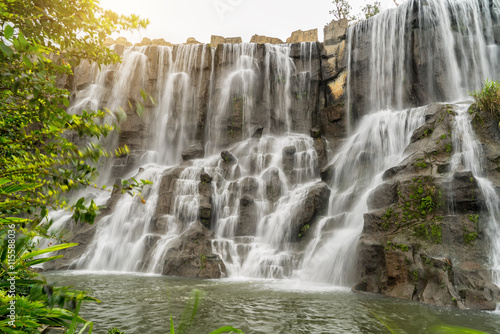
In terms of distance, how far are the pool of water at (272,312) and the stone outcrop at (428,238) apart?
75 cm

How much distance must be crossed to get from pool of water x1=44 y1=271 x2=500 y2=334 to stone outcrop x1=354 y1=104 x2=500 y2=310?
751 millimetres

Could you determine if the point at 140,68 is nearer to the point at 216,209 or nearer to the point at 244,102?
the point at 244,102

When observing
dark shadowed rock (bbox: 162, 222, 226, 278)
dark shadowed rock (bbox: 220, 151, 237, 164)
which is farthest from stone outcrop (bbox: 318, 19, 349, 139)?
dark shadowed rock (bbox: 162, 222, 226, 278)

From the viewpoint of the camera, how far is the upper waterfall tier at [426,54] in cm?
2073

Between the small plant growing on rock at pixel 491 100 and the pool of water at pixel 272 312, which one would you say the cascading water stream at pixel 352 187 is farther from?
the small plant growing on rock at pixel 491 100

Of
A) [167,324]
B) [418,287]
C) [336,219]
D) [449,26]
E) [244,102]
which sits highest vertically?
[449,26]

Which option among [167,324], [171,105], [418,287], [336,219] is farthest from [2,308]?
[171,105]

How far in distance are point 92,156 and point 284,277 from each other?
1172cm

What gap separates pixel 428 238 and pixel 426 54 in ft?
54.5

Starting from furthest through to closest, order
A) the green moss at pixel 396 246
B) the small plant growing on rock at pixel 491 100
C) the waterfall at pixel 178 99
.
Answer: the waterfall at pixel 178 99 → the small plant growing on rock at pixel 491 100 → the green moss at pixel 396 246

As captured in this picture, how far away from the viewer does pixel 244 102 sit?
2714 cm

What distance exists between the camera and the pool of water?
615cm

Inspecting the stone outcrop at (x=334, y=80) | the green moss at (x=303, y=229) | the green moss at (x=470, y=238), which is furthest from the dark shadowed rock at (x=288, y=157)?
the green moss at (x=470, y=238)

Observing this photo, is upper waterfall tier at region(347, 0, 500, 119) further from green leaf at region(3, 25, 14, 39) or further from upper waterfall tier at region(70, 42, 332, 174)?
green leaf at region(3, 25, 14, 39)
